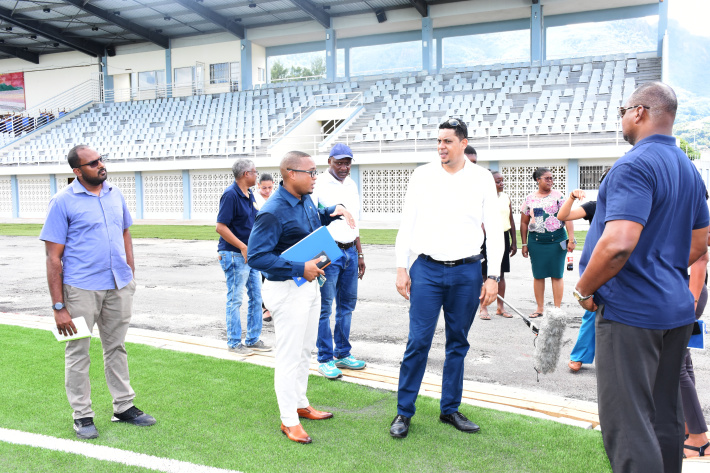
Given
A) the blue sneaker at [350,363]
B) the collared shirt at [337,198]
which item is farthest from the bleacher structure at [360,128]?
the blue sneaker at [350,363]

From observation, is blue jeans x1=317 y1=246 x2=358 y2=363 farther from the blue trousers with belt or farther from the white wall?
the white wall

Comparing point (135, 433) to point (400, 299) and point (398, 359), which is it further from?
point (400, 299)

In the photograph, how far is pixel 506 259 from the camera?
7.54m

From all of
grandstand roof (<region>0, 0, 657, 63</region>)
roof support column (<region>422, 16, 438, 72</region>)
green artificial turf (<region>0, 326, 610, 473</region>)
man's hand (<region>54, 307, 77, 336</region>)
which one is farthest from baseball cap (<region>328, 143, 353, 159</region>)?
roof support column (<region>422, 16, 438, 72</region>)

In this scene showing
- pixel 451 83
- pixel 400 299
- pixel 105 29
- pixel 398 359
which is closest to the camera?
pixel 398 359

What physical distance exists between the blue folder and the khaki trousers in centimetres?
124

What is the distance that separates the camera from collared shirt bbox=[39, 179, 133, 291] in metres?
3.84

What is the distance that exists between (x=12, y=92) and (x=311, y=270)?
45.2 m

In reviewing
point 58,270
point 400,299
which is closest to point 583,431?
point 58,270

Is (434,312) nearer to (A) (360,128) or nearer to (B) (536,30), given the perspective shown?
(A) (360,128)

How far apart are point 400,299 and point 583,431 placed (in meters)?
5.05

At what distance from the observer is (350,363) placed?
5.25m

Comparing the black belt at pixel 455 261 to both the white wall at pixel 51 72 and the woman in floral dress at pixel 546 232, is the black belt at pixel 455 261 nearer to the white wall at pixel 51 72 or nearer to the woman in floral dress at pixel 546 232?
the woman in floral dress at pixel 546 232

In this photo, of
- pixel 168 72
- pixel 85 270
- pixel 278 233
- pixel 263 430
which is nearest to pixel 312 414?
pixel 263 430
